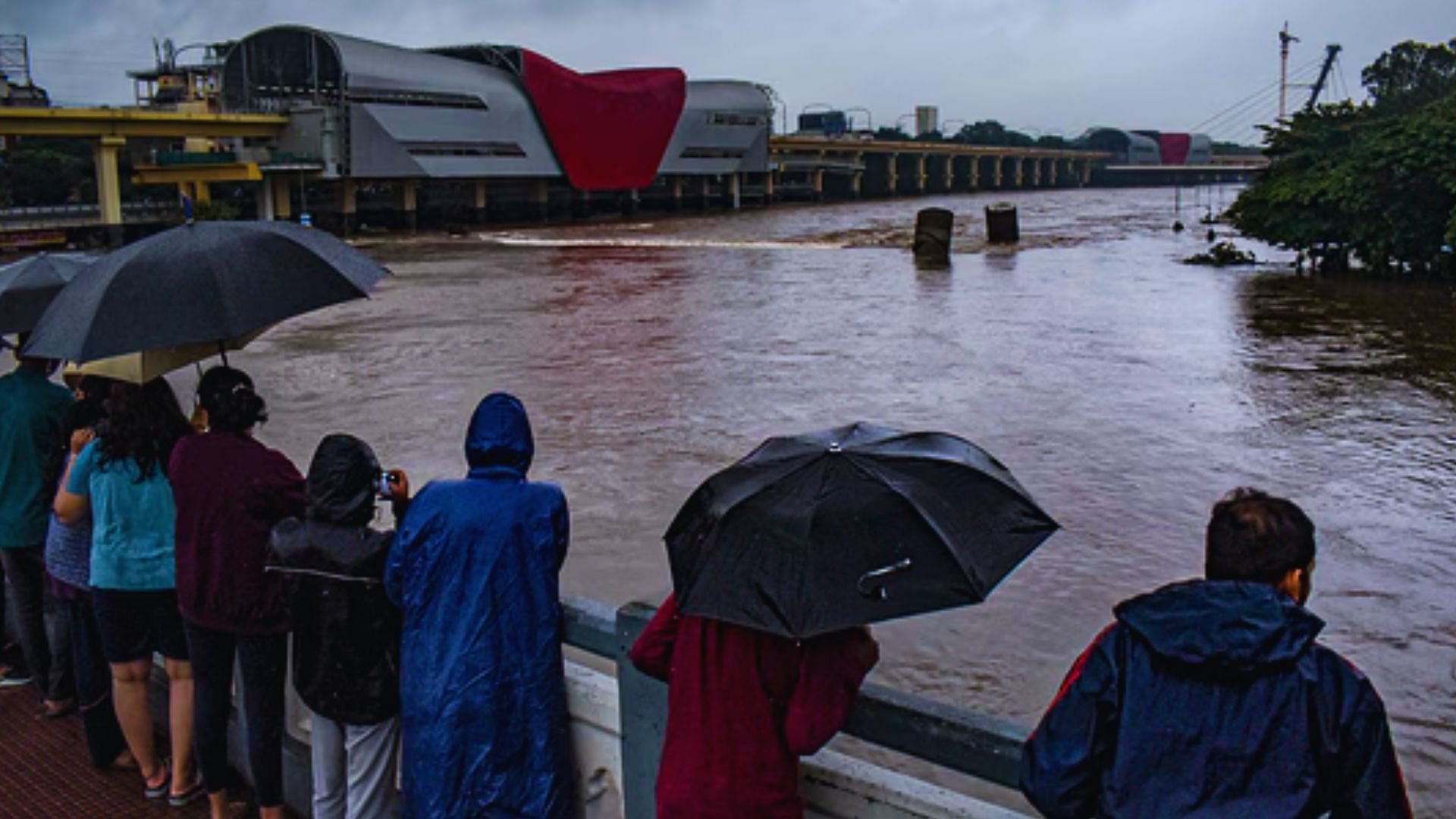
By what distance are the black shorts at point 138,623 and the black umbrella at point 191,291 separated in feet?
2.54

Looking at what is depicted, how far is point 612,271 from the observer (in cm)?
2900

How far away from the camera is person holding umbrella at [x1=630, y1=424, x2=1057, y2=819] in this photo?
2330 millimetres

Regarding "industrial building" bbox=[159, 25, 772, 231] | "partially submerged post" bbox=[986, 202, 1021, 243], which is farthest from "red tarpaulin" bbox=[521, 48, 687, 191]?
"partially submerged post" bbox=[986, 202, 1021, 243]

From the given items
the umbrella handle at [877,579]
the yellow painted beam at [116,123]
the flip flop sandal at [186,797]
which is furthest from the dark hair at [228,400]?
the yellow painted beam at [116,123]

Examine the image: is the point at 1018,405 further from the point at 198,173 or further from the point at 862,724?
the point at 198,173

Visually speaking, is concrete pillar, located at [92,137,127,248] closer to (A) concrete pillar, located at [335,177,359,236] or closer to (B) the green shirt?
(A) concrete pillar, located at [335,177,359,236]

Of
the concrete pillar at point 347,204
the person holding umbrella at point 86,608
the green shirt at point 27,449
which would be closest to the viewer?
the person holding umbrella at point 86,608

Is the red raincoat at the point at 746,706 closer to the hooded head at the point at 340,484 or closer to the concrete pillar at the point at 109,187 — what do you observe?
the hooded head at the point at 340,484

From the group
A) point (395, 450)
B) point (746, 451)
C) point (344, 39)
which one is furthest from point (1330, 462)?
point (344, 39)

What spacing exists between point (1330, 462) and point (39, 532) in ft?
27.5

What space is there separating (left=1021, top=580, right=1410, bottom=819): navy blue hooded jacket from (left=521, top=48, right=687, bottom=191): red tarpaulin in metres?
60.2

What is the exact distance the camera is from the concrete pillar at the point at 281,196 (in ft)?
159

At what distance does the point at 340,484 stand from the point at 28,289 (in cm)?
250

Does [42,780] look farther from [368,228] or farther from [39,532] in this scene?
[368,228]
